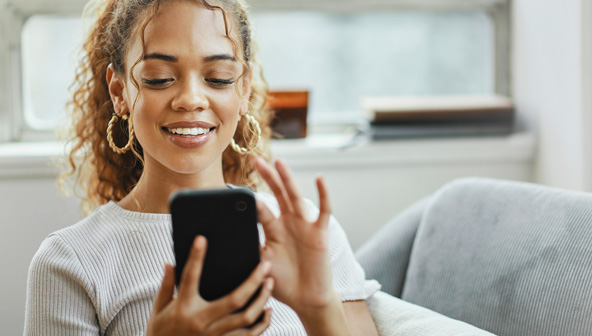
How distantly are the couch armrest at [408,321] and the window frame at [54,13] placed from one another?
1030mm

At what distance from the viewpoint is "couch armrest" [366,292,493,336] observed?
3.53 feet

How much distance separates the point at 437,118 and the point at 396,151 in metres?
0.15

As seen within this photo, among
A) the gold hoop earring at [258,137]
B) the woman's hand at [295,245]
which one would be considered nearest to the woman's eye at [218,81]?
the gold hoop earring at [258,137]

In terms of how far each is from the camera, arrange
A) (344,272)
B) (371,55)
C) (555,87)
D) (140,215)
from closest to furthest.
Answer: (140,215)
(344,272)
(555,87)
(371,55)

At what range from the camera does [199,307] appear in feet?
2.48

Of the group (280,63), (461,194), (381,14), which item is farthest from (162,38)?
(381,14)

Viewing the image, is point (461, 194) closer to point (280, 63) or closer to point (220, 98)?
point (220, 98)

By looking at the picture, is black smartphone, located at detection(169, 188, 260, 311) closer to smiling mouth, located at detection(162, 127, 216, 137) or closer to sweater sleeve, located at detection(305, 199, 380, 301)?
smiling mouth, located at detection(162, 127, 216, 137)

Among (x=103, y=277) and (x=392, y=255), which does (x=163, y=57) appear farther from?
(x=392, y=255)

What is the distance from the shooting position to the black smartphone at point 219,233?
77 centimetres

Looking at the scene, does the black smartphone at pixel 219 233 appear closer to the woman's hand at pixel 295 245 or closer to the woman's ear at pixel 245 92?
the woman's hand at pixel 295 245

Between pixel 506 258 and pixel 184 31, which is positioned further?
pixel 506 258

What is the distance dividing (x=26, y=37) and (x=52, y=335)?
1181 mm

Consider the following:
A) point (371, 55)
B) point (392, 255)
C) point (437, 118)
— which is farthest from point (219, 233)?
point (371, 55)
